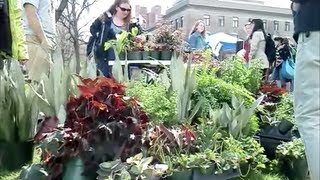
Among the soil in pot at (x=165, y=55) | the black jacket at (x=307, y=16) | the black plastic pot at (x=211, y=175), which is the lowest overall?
the black plastic pot at (x=211, y=175)

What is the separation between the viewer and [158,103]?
290cm

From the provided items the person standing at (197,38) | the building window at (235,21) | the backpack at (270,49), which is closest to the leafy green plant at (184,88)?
the person standing at (197,38)

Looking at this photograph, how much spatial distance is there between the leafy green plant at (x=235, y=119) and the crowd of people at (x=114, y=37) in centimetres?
42

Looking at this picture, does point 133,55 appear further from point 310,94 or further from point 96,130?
point 310,94

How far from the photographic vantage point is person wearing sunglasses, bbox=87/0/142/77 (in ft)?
20.3

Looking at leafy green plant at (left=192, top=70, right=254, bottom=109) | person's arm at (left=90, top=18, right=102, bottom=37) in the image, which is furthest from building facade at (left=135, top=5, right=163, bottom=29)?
leafy green plant at (left=192, top=70, right=254, bottom=109)

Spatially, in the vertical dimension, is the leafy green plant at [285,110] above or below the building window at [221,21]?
below

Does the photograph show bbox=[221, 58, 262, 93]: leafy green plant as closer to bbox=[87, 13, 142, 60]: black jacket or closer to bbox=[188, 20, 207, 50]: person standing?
bbox=[87, 13, 142, 60]: black jacket

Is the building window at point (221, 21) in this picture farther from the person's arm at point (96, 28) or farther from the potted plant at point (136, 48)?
the potted plant at point (136, 48)

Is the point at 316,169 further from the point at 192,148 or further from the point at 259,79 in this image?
the point at 259,79

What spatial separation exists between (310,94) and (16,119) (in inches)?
70.2

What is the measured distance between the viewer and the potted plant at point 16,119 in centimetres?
296

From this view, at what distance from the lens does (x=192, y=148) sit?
8.73ft

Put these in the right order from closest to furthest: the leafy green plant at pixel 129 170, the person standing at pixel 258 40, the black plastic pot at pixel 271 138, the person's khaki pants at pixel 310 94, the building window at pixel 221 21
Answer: the person's khaki pants at pixel 310 94
the leafy green plant at pixel 129 170
the black plastic pot at pixel 271 138
the person standing at pixel 258 40
the building window at pixel 221 21
